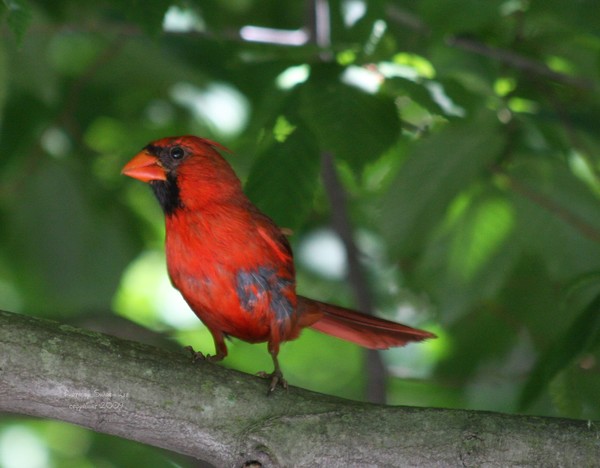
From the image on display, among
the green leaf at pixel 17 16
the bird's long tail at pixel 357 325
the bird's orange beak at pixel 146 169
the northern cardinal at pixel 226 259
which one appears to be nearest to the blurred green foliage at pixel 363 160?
the green leaf at pixel 17 16

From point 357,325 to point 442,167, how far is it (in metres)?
0.66

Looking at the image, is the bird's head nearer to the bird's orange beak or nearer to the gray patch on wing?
the bird's orange beak

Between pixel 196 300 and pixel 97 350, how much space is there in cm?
68

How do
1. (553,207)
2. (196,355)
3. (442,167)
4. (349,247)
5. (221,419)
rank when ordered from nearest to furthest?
(221,419), (196,355), (442,167), (553,207), (349,247)

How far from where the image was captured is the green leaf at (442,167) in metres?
3.00

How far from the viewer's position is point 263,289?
9.62 feet

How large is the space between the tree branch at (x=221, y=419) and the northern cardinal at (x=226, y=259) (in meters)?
0.51

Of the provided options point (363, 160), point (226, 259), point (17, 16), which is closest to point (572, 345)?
point (363, 160)

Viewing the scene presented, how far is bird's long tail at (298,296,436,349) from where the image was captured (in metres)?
3.19

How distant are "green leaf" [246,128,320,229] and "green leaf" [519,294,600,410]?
784 mm

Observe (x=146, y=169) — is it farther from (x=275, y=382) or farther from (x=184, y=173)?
(x=275, y=382)

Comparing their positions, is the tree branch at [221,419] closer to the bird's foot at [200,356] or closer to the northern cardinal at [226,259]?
the bird's foot at [200,356]

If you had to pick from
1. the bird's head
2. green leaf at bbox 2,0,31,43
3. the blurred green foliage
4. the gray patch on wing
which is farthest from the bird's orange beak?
green leaf at bbox 2,0,31,43

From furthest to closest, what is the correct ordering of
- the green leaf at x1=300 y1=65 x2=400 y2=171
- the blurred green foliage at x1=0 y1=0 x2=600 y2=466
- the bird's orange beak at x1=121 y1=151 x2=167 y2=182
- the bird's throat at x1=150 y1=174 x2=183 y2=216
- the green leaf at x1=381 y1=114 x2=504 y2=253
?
1. the bird's orange beak at x1=121 y1=151 x2=167 y2=182
2. the bird's throat at x1=150 y1=174 x2=183 y2=216
3. the green leaf at x1=381 y1=114 x2=504 y2=253
4. the blurred green foliage at x1=0 y1=0 x2=600 y2=466
5. the green leaf at x1=300 y1=65 x2=400 y2=171
